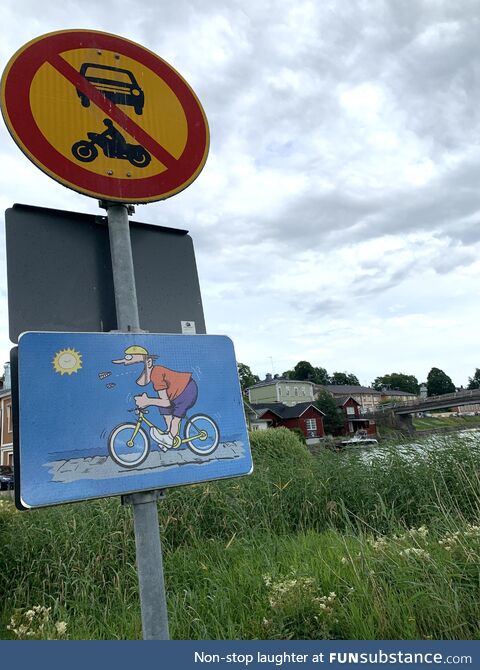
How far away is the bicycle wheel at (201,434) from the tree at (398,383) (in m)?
130

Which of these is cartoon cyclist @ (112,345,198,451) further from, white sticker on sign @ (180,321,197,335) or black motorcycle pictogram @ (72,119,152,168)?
black motorcycle pictogram @ (72,119,152,168)

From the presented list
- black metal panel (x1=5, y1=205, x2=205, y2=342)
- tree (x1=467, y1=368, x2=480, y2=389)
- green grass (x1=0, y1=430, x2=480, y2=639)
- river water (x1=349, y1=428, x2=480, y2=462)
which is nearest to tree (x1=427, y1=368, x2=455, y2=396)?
tree (x1=467, y1=368, x2=480, y2=389)

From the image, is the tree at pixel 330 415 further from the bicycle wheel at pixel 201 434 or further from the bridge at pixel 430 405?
the bicycle wheel at pixel 201 434

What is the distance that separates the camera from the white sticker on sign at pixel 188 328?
184 cm

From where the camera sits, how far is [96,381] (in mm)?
1415

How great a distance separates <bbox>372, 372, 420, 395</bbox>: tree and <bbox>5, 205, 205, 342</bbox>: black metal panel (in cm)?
12965

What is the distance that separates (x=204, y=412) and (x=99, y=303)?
597mm

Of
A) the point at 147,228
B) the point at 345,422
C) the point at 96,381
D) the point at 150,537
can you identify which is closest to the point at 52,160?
the point at 147,228

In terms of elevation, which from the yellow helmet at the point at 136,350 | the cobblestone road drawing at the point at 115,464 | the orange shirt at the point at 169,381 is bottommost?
the cobblestone road drawing at the point at 115,464

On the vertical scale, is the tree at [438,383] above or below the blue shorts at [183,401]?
above

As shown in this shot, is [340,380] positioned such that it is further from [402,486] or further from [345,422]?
[402,486]

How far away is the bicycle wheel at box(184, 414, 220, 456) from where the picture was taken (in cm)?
148

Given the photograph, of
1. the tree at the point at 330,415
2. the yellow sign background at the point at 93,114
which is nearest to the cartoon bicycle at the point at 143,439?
the yellow sign background at the point at 93,114

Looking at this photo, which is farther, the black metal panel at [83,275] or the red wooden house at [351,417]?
the red wooden house at [351,417]
